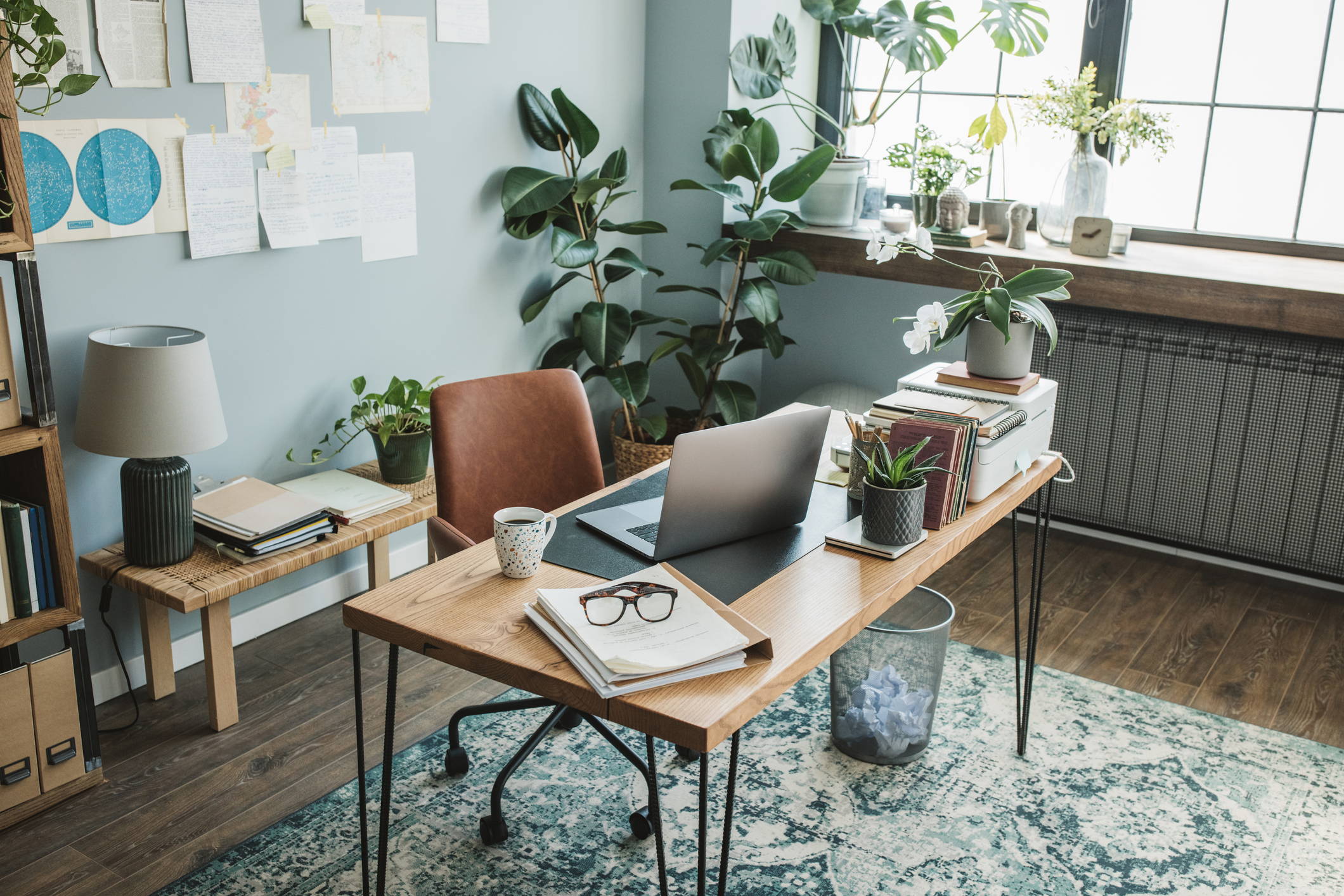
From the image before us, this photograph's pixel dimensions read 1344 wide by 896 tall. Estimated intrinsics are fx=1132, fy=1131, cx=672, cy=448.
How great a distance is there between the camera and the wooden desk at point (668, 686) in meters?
1.54

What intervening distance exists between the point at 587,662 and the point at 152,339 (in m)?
1.73

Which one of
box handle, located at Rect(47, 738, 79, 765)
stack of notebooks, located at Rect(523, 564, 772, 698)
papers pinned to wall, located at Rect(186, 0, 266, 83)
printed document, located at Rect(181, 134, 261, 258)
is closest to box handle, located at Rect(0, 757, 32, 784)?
box handle, located at Rect(47, 738, 79, 765)

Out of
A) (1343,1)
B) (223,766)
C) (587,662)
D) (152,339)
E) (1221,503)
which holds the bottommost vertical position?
(223,766)

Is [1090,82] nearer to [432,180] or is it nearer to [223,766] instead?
[432,180]

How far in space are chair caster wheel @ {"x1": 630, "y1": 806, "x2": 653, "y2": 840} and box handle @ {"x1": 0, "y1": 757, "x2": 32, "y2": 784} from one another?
129 cm

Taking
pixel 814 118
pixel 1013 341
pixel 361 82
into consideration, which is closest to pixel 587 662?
A: pixel 1013 341

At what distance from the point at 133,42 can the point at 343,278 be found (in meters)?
0.84

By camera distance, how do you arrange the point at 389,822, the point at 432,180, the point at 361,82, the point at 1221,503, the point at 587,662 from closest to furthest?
the point at 587,662, the point at 389,822, the point at 361,82, the point at 432,180, the point at 1221,503

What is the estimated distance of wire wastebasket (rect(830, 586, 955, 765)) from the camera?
257cm

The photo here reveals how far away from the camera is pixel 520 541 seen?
1888mm

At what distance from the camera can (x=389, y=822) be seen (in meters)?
2.43

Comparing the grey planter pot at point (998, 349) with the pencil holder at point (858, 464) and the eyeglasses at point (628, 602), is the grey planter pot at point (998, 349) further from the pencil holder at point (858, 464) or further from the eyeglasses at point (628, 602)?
the eyeglasses at point (628, 602)

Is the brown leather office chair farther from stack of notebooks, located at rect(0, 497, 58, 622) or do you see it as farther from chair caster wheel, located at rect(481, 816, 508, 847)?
stack of notebooks, located at rect(0, 497, 58, 622)

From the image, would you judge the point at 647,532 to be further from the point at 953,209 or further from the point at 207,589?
the point at 953,209
